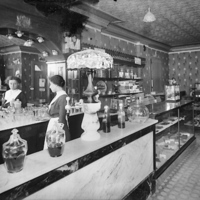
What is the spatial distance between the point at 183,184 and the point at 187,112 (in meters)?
2.16

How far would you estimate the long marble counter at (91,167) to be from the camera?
126 cm

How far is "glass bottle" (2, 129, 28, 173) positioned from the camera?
1213mm

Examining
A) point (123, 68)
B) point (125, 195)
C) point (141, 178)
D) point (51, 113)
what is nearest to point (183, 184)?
point (141, 178)

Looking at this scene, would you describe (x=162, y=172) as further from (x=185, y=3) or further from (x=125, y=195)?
(x=185, y=3)

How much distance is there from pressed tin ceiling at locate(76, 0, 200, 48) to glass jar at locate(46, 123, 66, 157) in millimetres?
3897

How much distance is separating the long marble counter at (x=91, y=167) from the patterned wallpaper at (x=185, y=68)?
781 centimetres

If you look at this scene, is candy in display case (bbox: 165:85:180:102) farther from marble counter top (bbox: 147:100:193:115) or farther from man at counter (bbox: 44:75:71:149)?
man at counter (bbox: 44:75:71:149)

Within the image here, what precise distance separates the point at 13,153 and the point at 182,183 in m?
2.86

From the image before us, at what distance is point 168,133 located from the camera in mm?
3975

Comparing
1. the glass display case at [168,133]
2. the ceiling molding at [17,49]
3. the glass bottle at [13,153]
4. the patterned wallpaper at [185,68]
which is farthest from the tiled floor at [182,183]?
the ceiling molding at [17,49]

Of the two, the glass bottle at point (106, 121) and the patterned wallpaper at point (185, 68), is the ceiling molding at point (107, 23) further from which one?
the glass bottle at point (106, 121)

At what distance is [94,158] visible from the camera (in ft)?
5.84

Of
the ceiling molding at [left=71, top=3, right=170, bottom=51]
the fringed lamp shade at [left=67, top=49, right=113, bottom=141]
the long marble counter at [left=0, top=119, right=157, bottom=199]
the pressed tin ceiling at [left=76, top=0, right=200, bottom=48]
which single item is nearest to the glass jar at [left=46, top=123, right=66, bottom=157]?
the long marble counter at [left=0, top=119, right=157, bottom=199]

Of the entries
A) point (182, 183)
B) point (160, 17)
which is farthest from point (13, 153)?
point (160, 17)
